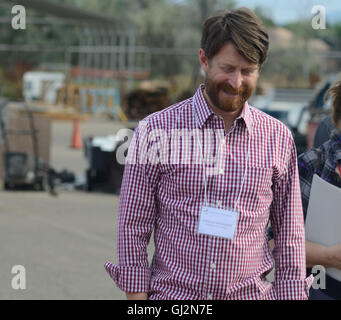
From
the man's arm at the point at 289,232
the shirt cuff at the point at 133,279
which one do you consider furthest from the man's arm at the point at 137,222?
the man's arm at the point at 289,232

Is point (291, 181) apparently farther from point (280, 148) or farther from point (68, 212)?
point (68, 212)

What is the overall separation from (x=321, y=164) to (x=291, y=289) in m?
0.57

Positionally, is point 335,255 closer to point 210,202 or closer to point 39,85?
point 210,202

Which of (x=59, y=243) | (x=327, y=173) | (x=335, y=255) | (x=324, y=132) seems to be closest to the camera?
(x=335, y=255)

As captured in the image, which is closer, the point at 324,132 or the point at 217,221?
the point at 217,221

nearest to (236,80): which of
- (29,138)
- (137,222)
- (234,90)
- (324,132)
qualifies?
(234,90)

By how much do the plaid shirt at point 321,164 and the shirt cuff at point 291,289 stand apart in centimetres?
41

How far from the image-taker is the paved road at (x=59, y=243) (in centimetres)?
622

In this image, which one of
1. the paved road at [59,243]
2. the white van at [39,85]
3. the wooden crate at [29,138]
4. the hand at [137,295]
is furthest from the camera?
the white van at [39,85]

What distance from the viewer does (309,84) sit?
32156mm

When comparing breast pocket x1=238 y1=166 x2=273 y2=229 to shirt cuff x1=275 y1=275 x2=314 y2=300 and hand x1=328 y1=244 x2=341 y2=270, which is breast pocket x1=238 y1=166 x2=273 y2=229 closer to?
shirt cuff x1=275 y1=275 x2=314 y2=300

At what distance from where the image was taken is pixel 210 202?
2537mm

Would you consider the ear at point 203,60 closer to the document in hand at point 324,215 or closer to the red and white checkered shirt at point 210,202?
the red and white checkered shirt at point 210,202

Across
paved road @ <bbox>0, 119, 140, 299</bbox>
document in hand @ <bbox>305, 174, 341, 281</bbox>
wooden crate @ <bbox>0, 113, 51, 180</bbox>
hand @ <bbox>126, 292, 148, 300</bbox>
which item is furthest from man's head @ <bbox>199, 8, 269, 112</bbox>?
wooden crate @ <bbox>0, 113, 51, 180</bbox>
